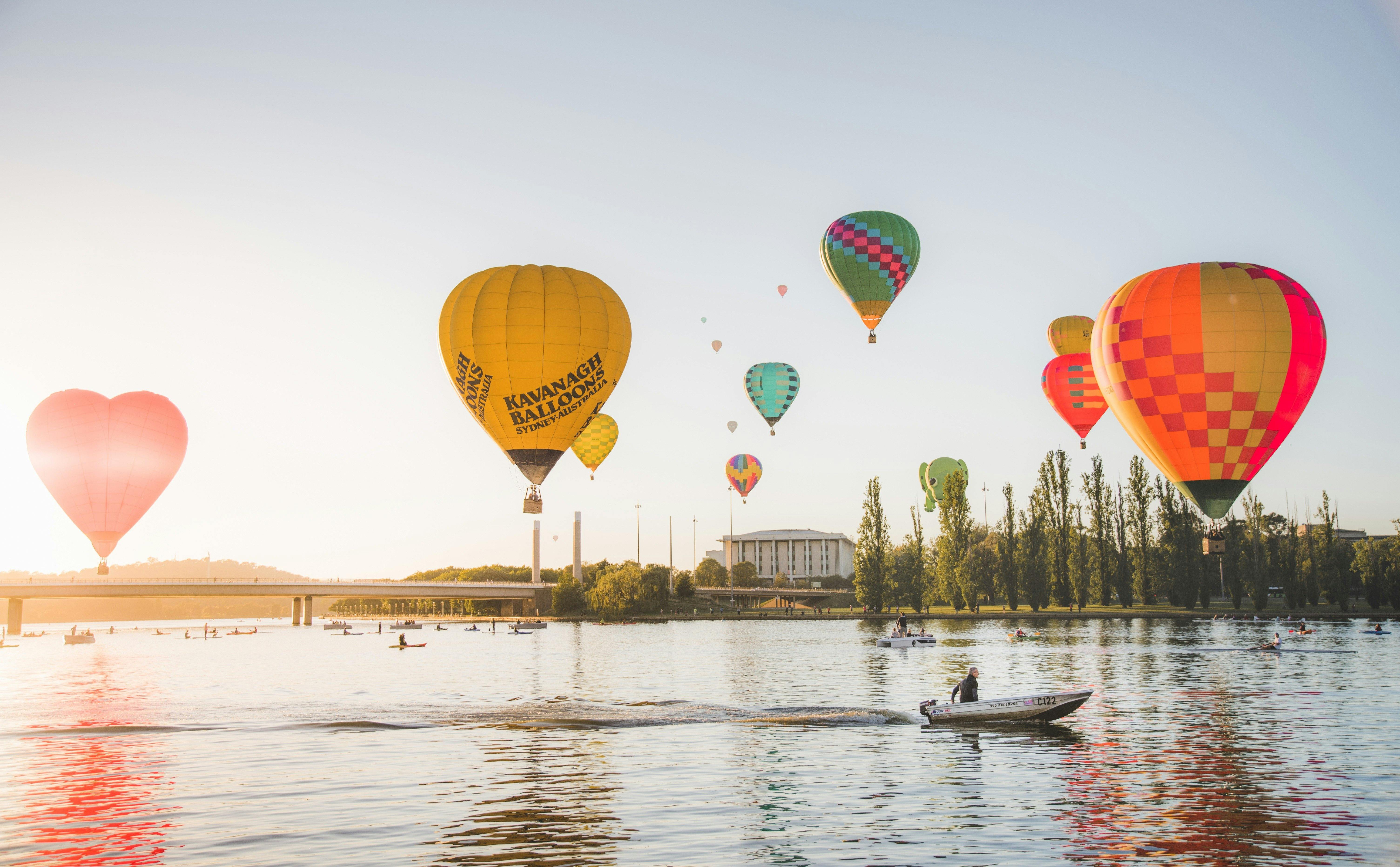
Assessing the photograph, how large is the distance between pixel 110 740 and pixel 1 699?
23875 mm

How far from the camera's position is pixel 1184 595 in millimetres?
110250

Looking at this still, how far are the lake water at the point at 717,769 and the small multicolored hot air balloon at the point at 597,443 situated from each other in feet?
73.9

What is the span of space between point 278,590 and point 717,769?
14846 cm

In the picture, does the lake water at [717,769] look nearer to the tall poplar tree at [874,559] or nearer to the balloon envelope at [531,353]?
the balloon envelope at [531,353]

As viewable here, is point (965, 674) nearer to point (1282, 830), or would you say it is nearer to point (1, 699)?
point (1282, 830)

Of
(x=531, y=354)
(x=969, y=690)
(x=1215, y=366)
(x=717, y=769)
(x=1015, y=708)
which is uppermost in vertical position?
(x=531, y=354)

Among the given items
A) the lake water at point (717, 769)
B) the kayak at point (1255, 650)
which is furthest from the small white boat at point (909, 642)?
the kayak at point (1255, 650)

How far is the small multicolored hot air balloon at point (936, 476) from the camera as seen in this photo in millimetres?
134375

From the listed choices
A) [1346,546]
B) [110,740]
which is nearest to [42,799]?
[110,740]

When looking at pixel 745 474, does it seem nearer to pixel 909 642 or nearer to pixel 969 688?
pixel 909 642

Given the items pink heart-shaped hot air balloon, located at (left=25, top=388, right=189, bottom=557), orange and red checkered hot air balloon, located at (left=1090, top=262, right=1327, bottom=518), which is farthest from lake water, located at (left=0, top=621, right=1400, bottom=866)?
pink heart-shaped hot air balloon, located at (left=25, top=388, right=189, bottom=557)

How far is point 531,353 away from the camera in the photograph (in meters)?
40.1

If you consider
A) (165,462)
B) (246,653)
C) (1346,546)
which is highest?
(165,462)

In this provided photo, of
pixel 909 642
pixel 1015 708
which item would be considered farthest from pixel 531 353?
pixel 909 642
